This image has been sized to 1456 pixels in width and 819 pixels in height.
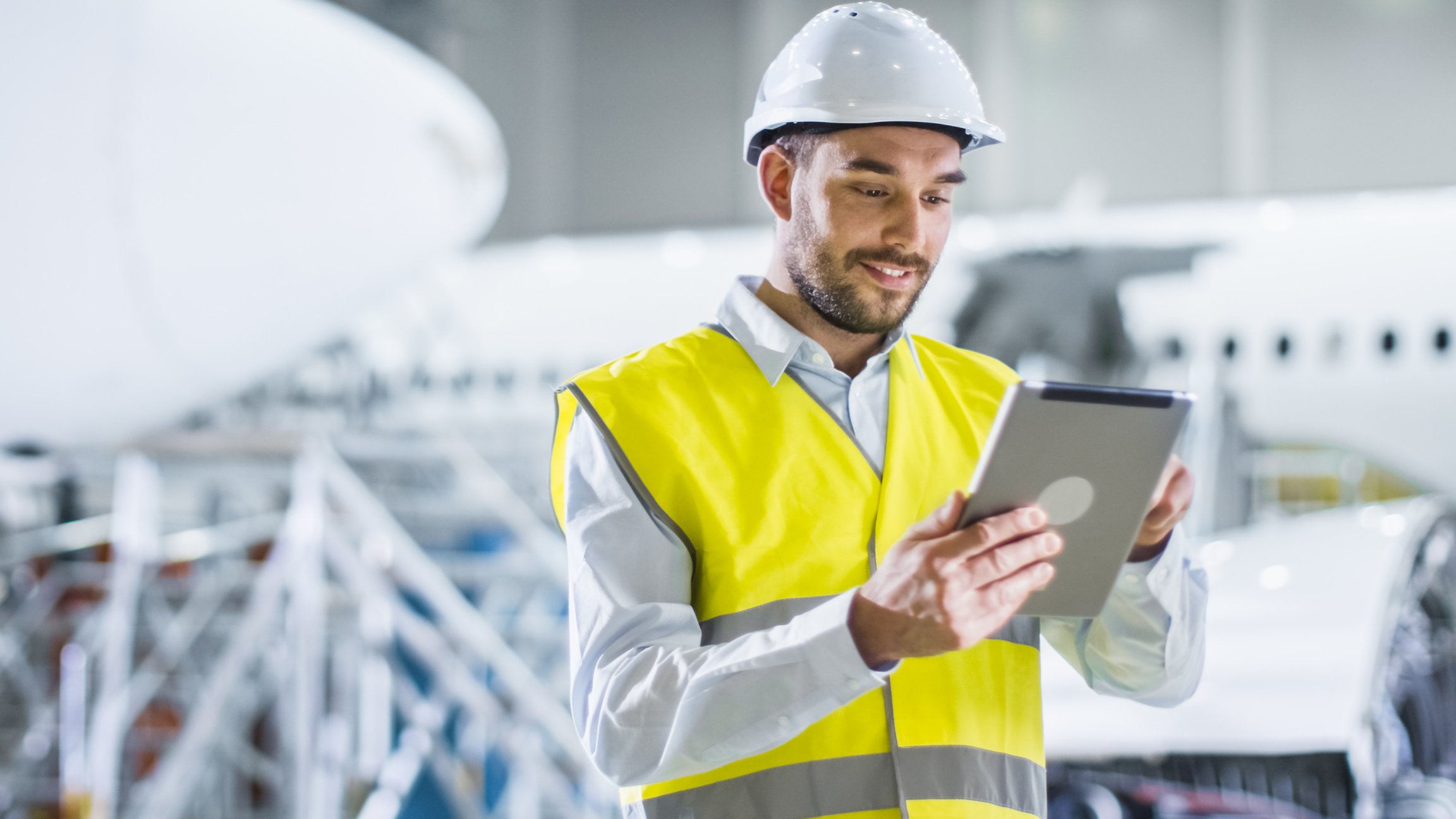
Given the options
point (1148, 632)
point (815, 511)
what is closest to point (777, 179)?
point (815, 511)

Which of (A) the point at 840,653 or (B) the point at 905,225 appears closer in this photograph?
(A) the point at 840,653

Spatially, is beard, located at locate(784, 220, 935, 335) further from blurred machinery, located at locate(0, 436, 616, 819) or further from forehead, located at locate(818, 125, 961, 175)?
blurred machinery, located at locate(0, 436, 616, 819)

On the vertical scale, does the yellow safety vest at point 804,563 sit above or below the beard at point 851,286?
below

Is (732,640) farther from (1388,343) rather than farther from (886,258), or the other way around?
(1388,343)

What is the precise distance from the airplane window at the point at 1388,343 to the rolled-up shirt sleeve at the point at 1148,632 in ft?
17.7

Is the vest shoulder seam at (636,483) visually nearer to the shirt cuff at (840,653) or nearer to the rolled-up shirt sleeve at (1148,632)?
the shirt cuff at (840,653)

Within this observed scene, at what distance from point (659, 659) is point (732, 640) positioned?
6cm

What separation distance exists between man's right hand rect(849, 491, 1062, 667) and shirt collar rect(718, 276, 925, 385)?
13.8 inches

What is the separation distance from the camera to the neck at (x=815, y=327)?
1317 mm

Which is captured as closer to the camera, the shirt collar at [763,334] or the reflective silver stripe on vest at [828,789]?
the reflective silver stripe on vest at [828,789]

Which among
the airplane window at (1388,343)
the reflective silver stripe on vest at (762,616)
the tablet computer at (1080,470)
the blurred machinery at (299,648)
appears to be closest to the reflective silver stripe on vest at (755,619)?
the reflective silver stripe on vest at (762,616)

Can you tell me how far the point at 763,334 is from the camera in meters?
1.30

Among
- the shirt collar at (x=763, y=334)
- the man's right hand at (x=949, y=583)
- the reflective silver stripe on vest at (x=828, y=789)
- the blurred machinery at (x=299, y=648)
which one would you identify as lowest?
the blurred machinery at (x=299, y=648)

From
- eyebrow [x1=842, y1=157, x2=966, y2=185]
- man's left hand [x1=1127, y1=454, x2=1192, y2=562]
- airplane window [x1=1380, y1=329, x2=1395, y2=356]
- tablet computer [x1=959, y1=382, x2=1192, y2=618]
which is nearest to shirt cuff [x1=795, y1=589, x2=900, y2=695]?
tablet computer [x1=959, y1=382, x2=1192, y2=618]
